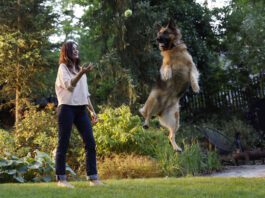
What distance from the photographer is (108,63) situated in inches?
458

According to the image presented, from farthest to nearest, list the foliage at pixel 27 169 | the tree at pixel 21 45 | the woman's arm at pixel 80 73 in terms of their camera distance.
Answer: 1. the tree at pixel 21 45
2. the foliage at pixel 27 169
3. the woman's arm at pixel 80 73

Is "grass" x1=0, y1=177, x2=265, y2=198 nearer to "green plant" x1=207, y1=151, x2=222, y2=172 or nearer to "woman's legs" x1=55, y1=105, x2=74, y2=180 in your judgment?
"woman's legs" x1=55, y1=105, x2=74, y2=180

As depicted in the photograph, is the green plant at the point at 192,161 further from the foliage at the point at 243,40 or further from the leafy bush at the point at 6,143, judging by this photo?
the foliage at the point at 243,40

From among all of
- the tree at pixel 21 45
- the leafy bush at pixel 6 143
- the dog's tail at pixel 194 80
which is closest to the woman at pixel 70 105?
the dog's tail at pixel 194 80

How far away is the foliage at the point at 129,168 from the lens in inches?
365

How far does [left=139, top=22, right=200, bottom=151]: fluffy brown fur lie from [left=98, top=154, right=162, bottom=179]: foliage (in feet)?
11.5

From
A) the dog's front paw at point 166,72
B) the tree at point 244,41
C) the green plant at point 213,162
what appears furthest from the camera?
the tree at point 244,41

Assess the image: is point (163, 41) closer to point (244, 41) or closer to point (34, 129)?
point (34, 129)

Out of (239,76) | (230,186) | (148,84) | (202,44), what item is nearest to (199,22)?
(202,44)

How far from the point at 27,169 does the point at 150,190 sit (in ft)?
9.81

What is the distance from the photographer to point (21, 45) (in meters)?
12.1

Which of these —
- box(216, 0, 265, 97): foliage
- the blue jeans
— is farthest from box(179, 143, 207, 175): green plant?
box(216, 0, 265, 97): foliage

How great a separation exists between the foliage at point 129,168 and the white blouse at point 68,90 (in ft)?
11.2

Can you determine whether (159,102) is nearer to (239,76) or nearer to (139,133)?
(139,133)
